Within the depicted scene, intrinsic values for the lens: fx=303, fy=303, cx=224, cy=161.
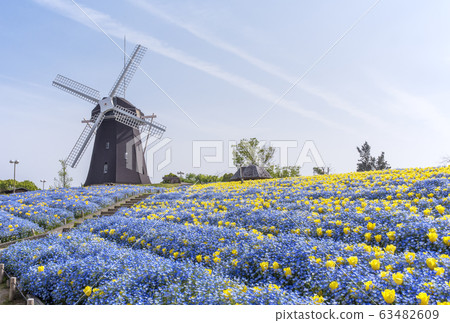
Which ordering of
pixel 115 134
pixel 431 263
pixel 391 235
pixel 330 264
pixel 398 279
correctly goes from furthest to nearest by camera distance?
pixel 115 134 → pixel 391 235 → pixel 330 264 → pixel 431 263 → pixel 398 279

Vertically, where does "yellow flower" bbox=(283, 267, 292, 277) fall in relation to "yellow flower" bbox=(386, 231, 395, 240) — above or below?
below

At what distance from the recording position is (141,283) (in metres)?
5.54

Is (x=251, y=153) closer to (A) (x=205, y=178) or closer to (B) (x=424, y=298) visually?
(A) (x=205, y=178)

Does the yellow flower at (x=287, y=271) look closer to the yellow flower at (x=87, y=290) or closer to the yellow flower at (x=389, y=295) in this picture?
the yellow flower at (x=389, y=295)

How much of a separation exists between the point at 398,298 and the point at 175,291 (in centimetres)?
328

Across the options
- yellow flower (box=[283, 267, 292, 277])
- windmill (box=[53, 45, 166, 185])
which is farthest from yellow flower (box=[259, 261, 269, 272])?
windmill (box=[53, 45, 166, 185])

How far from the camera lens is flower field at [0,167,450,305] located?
4.48 metres

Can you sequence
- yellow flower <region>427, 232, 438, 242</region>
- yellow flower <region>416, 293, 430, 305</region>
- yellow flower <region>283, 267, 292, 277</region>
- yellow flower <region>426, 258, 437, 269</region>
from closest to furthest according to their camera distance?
yellow flower <region>416, 293, 430, 305</region>, yellow flower <region>426, 258, 437, 269</region>, yellow flower <region>283, 267, 292, 277</region>, yellow flower <region>427, 232, 438, 242</region>

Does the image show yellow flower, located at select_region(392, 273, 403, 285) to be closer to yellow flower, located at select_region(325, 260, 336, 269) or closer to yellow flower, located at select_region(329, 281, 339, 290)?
yellow flower, located at select_region(329, 281, 339, 290)

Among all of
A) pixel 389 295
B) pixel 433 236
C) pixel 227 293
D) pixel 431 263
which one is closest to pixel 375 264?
pixel 431 263

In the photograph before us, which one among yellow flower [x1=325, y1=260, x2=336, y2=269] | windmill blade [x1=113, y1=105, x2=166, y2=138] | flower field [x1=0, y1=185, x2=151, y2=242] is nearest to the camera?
yellow flower [x1=325, y1=260, x2=336, y2=269]

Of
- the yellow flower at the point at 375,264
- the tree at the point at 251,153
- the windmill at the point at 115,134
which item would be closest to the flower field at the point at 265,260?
the yellow flower at the point at 375,264

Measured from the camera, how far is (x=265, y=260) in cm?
595

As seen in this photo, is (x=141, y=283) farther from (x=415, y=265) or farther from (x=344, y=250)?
(x=415, y=265)
